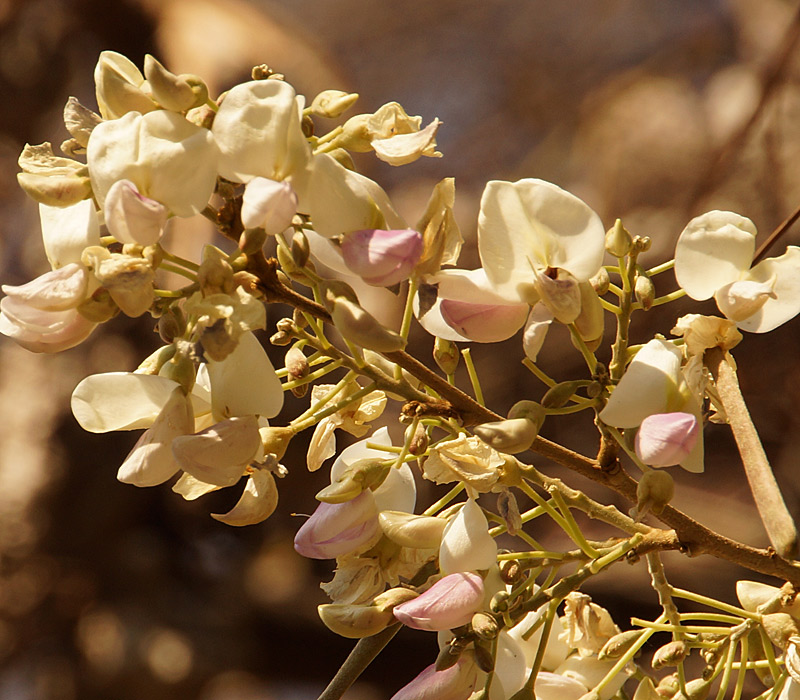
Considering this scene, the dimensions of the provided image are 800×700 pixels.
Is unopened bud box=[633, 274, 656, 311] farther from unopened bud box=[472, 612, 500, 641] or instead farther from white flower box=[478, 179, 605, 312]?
unopened bud box=[472, 612, 500, 641]

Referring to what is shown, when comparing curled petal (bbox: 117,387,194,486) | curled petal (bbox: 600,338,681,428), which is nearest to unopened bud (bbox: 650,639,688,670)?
curled petal (bbox: 600,338,681,428)

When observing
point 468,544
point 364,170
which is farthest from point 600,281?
point 364,170

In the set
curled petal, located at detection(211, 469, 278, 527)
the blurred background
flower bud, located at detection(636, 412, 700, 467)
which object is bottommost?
the blurred background

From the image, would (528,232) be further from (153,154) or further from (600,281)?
(153,154)

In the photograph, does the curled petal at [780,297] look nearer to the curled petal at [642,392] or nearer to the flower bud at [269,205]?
the curled petal at [642,392]

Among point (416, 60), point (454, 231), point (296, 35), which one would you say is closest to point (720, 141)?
point (416, 60)

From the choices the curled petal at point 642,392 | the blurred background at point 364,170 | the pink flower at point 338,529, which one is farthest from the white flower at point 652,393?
the blurred background at point 364,170
